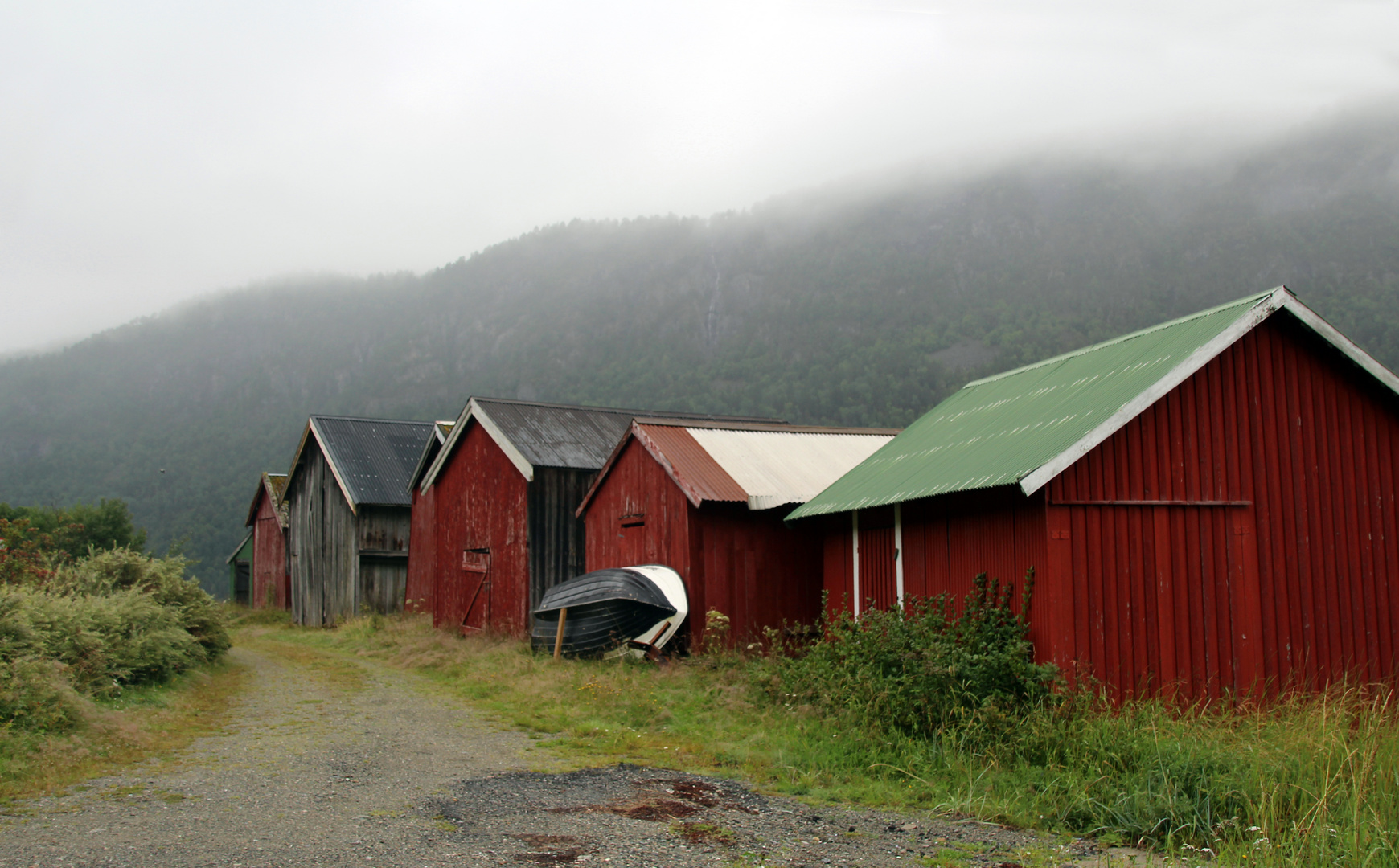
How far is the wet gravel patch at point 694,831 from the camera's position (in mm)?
6707

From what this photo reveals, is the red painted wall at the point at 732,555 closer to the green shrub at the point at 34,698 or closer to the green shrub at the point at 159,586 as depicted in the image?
the green shrub at the point at 159,586

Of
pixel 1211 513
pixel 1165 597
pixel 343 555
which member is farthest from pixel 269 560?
pixel 1211 513

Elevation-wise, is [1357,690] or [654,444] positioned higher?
[654,444]

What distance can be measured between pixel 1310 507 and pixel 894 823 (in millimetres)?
6584

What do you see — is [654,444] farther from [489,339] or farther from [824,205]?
[824,205]

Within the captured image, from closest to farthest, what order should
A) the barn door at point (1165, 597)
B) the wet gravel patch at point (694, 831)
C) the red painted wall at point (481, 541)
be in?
the wet gravel patch at point (694, 831), the barn door at point (1165, 597), the red painted wall at point (481, 541)

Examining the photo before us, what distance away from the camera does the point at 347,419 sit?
33.0 meters

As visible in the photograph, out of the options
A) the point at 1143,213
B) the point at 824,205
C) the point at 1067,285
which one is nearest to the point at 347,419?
the point at 1067,285

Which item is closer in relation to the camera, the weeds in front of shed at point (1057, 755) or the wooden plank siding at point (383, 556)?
the weeds in front of shed at point (1057, 755)

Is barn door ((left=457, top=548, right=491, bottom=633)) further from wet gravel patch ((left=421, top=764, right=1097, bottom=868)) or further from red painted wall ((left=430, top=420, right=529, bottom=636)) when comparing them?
wet gravel patch ((left=421, top=764, right=1097, bottom=868))

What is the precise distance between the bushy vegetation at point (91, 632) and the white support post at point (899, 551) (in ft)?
31.1

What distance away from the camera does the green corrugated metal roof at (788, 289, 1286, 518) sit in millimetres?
10914

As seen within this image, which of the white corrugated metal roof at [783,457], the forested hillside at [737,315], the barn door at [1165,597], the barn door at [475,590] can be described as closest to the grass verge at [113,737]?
the barn door at [475,590]

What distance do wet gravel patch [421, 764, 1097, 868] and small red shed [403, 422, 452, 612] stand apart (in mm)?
18636
